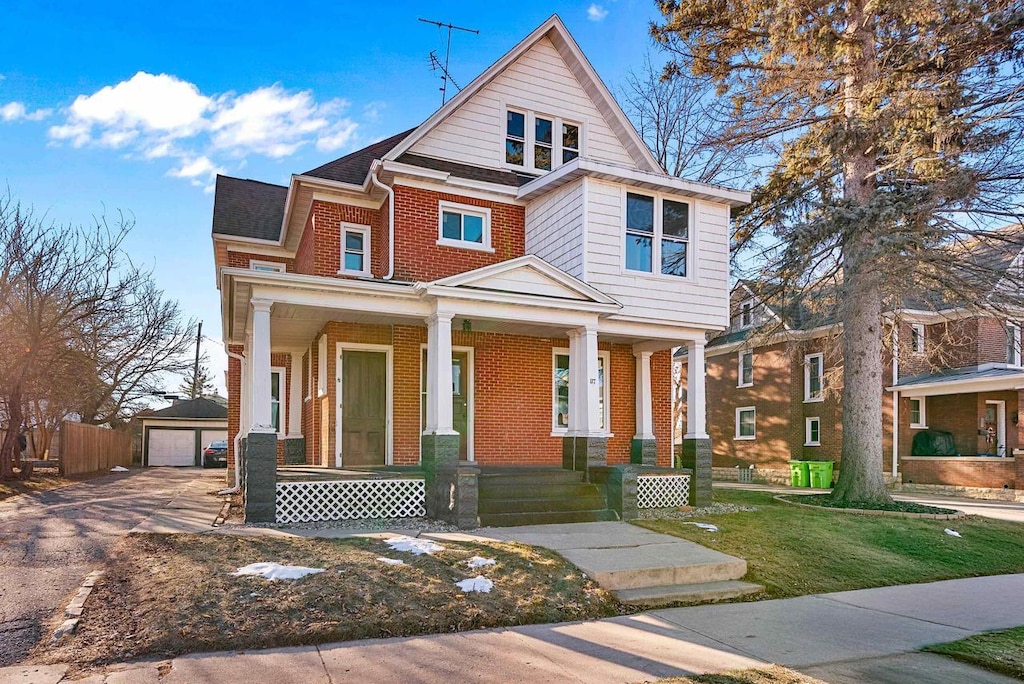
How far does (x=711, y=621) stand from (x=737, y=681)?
166cm

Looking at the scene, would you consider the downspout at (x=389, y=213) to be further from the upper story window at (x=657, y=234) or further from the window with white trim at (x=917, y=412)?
the window with white trim at (x=917, y=412)

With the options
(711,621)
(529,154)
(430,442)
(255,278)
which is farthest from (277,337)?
(711,621)

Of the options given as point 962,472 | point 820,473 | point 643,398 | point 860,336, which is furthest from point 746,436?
point 643,398

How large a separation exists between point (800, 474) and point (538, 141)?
48.7ft

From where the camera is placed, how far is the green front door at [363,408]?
40.6 ft

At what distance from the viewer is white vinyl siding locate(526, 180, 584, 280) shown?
12.4 meters

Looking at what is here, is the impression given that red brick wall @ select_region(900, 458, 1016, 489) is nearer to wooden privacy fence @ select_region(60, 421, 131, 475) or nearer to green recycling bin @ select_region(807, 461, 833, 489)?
green recycling bin @ select_region(807, 461, 833, 489)

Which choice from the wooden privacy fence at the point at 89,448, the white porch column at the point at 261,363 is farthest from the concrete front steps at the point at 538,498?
the wooden privacy fence at the point at 89,448

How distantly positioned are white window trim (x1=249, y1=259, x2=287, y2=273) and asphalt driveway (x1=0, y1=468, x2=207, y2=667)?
5524 mm

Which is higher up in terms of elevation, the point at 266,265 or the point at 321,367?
the point at 266,265

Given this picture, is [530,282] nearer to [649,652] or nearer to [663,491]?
[663,491]

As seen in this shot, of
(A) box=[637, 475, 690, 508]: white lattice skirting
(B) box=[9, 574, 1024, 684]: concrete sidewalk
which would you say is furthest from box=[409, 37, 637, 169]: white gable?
(B) box=[9, 574, 1024, 684]: concrete sidewalk

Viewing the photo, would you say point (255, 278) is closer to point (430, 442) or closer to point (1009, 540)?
point (430, 442)

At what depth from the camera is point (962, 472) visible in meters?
19.5
